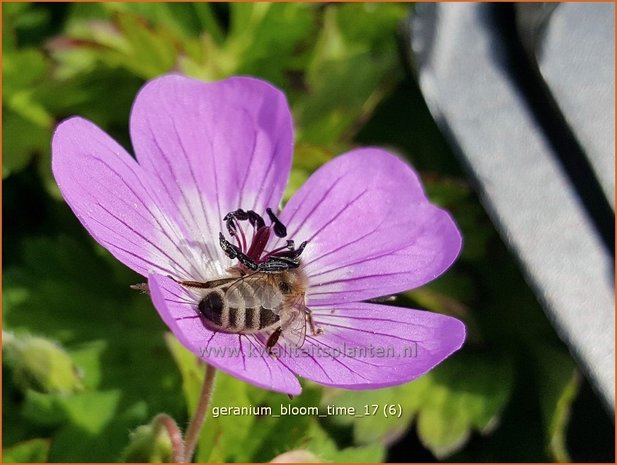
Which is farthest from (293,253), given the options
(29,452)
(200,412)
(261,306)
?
(29,452)

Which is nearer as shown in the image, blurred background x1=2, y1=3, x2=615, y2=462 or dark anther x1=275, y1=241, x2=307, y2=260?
dark anther x1=275, y1=241, x2=307, y2=260

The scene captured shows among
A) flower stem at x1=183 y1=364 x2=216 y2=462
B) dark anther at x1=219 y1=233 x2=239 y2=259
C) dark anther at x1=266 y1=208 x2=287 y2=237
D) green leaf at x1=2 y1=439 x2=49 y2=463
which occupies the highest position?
dark anther at x1=266 y1=208 x2=287 y2=237

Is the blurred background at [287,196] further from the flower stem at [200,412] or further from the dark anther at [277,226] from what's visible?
the dark anther at [277,226]

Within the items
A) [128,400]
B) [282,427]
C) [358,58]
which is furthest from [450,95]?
[128,400]

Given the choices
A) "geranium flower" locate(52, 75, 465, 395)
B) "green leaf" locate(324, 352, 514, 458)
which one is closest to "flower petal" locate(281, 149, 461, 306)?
"geranium flower" locate(52, 75, 465, 395)

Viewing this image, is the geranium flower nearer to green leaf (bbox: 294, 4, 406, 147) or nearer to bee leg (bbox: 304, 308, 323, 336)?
bee leg (bbox: 304, 308, 323, 336)

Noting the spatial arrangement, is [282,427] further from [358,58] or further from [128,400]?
[358,58]
